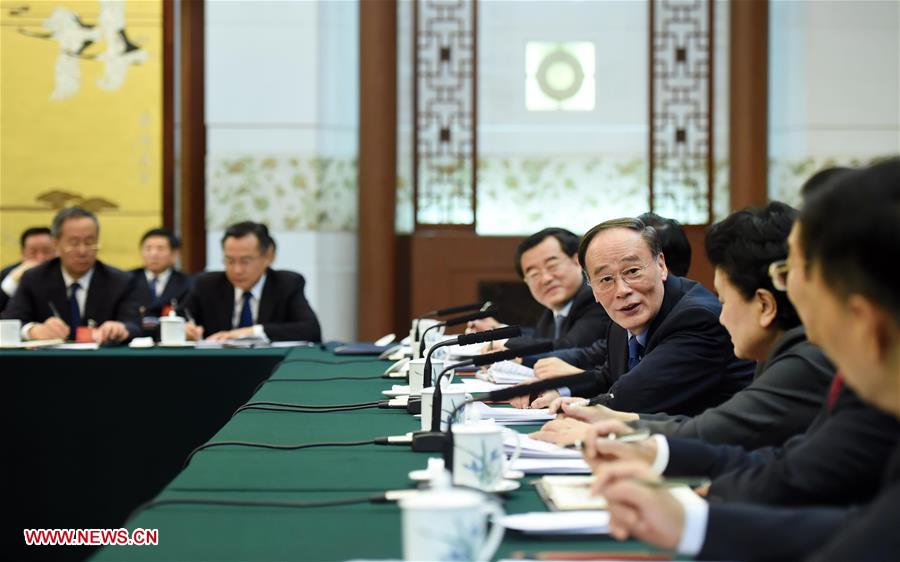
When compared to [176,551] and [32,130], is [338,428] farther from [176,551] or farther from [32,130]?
[32,130]

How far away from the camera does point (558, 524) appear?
55.7 inches

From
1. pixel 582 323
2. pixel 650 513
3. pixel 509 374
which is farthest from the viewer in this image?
pixel 582 323

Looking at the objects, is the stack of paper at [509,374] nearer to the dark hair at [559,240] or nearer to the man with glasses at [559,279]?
the man with glasses at [559,279]

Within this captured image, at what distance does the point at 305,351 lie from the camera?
14.7 feet

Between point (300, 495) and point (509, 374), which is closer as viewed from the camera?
point (300, 495)

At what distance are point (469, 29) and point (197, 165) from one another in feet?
6.34

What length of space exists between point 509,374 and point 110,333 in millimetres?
2075

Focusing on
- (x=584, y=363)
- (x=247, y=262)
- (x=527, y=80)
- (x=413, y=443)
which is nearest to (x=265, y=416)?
(x=413, y=443)

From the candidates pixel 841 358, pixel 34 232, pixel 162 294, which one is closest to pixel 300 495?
pixel 841 358

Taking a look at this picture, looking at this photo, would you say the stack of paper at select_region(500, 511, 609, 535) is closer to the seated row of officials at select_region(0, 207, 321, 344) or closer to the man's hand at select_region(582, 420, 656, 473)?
the man's hand at select_region(582, 420, 656, 473)

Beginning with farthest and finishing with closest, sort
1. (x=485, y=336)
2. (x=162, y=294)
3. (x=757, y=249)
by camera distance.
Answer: (x=162, y=294), (x=485, y=336), (x=757, y=249)

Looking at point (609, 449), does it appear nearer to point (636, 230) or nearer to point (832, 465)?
point (832, 465)

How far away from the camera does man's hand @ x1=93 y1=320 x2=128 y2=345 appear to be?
457 centimetres

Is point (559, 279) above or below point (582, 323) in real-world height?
above
